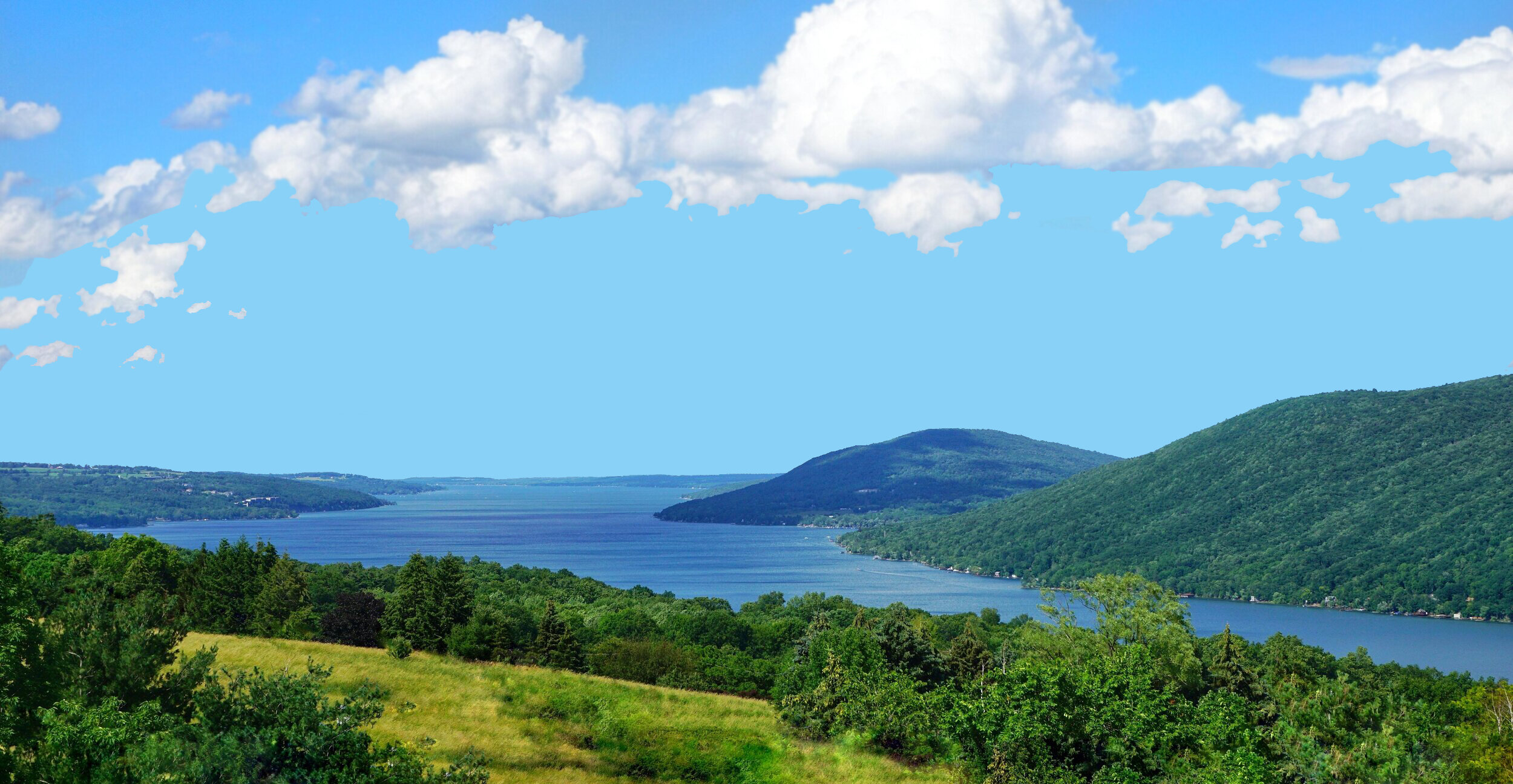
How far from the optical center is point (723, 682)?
68312 millimetres

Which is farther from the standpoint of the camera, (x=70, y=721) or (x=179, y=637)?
(x=179, y=637)

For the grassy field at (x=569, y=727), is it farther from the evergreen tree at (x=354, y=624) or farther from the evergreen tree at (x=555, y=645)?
the evergreen tree at (x=354, y=624)

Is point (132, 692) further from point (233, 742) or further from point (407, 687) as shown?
point (407, 687)

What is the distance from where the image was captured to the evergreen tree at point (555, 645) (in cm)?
5894

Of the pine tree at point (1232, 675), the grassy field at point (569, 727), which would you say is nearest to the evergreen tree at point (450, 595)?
the grassy field at point (569, 727)

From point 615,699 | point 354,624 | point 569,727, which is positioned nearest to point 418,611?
point 354,624

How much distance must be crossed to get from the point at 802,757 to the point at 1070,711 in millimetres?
11604

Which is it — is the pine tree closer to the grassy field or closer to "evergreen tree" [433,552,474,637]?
the grassy field

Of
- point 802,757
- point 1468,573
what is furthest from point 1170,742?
point 1468,573

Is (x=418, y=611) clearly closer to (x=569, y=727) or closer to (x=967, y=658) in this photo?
(x=569, y=727)

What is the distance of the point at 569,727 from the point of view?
38.4 metres

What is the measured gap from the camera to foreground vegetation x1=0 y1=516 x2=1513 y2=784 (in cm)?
1892

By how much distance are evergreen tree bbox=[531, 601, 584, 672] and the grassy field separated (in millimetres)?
12002

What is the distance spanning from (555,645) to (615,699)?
1742cm
